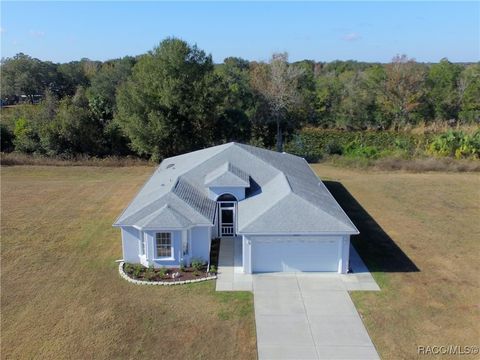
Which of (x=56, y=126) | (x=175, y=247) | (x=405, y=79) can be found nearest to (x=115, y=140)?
(x=56, y=126)

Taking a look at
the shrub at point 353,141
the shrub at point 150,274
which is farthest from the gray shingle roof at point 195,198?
the shrub at point 353,141

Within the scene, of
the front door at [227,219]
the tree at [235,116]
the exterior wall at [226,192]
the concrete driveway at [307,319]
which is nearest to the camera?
the concrete driveway at [307,319]

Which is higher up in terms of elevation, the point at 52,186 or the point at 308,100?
the point at 308,100

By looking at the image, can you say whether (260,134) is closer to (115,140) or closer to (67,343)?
(115,140)

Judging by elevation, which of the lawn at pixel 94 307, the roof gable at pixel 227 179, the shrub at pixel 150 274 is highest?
the roof gable at pixel 227 179

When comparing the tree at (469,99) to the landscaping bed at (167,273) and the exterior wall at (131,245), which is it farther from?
the exterior wall at (131,245)

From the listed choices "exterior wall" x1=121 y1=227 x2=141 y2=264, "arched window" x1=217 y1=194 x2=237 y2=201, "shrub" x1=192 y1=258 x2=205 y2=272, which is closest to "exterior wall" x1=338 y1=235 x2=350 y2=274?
"shrub" x1=192 y1=258 x2=205 y2=272

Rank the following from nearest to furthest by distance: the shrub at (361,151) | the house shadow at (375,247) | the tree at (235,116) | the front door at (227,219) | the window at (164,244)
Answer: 1. the window at (164,244)
2. the house shadow at (375,247)
3. the front door at (227,219)
4. the shrub at (361,151)
5. the tree at (235,116)
